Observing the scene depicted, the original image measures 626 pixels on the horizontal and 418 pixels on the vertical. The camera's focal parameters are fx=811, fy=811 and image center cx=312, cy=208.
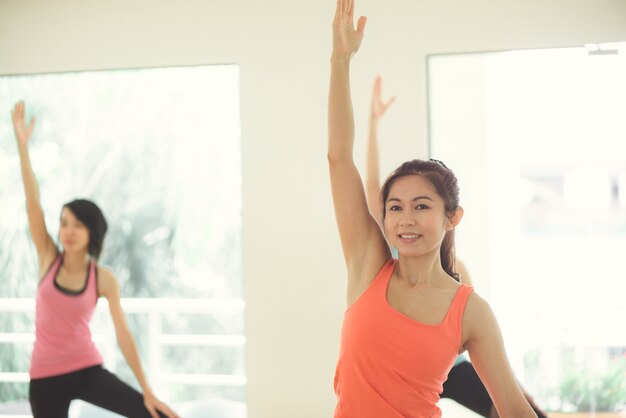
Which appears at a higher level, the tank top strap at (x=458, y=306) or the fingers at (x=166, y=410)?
the tank top strap at (x=458, y=306)

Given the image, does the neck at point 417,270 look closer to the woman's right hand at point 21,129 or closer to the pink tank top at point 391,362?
the pink tank top at point 391,362

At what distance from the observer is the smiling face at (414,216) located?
1.68m

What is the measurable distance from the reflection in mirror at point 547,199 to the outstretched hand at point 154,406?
145 centimetres

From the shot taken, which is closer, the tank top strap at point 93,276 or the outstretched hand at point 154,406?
the outstretched hand at point 154,406

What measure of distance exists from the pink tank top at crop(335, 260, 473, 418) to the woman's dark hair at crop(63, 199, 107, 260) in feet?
6.77

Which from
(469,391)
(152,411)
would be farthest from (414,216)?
(152,411)

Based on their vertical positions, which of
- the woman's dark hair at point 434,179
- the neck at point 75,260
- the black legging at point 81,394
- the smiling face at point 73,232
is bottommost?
the black legging at point 81,394

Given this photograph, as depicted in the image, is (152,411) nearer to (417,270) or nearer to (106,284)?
(106,284)

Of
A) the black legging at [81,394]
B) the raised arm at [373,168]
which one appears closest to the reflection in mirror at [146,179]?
the black legging at [81,394]

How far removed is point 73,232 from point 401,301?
2.15 meters

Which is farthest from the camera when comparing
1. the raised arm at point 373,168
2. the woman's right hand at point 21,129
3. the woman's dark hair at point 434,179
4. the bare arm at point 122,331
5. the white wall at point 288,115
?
the white wall at point 288,115

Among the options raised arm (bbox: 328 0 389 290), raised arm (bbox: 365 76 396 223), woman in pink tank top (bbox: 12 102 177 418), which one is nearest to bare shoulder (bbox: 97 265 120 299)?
woman in pink tank top (bbox: 12 102 177 418)

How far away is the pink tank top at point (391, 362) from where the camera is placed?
5.24 ft

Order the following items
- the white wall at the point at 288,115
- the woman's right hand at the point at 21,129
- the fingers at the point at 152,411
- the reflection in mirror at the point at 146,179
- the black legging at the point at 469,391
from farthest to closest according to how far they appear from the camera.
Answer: the reflection in mirror at the point at 146,179 < the white wall at the point at 288,115 < the woman's right hand at the point at 21,129 < the fingers at the point at 152,411 < the black legging at the point at 469,391
